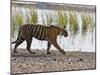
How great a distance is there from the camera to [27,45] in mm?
2600

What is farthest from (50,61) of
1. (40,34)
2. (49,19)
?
(49,19)

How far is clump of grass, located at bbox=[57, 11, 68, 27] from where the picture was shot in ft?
9.00

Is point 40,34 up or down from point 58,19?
down

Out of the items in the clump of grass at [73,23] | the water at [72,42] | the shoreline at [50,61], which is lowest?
the shoreline at [50,61]

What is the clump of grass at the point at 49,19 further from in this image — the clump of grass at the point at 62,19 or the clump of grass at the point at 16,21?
the clump of grass at the point at 16,21

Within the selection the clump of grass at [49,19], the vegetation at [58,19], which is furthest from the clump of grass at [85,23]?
the clump of grass at [49,19]

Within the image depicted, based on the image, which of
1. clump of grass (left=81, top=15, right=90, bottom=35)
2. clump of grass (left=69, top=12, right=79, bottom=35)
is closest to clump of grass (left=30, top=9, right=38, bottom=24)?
clump of grass (left=69, top=12, right=79, bottom=35)

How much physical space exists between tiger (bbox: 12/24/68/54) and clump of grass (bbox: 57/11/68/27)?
0.06 meters

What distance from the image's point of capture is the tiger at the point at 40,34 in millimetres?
2588

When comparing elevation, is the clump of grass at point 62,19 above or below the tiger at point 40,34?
above

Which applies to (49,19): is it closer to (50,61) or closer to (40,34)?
(40,34)

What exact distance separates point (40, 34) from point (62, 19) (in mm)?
329

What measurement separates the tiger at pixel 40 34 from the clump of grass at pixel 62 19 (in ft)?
0.20

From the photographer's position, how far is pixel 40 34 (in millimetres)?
2682
